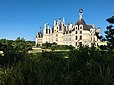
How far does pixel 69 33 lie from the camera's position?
87.2 meters

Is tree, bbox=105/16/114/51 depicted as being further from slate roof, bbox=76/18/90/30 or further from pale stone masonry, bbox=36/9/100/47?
slate roof, bbox=76/18/90/30

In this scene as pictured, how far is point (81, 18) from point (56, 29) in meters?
13.6

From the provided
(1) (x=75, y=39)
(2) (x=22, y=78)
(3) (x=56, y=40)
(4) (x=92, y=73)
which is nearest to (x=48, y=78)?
(2) (x=22, y=78)

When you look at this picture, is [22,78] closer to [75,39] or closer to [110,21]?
[110,21]

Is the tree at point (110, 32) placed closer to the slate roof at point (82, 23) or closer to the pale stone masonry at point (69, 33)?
the pale stone masonry at point (69, 33)

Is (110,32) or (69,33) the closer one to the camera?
(110,32)

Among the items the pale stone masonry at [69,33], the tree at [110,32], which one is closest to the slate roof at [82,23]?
the pale stone masonry at [69,33]

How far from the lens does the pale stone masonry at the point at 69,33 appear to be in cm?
8294

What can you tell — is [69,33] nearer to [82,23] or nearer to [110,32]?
[82,23]

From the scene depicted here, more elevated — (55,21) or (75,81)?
(55,21)

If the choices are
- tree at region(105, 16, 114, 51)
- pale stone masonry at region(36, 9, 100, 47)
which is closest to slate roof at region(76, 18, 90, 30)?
pale stone masonry at region(36, 9, 100, 47)

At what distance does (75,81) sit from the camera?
3.29 m

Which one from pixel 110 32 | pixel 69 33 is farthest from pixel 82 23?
pixel 110 32

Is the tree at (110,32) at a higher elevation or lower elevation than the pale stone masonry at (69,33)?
lower
